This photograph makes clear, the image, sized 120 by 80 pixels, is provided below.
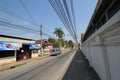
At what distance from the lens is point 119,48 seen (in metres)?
4.03

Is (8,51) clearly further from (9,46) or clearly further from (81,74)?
(81,74)

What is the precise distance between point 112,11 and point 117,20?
231 cm

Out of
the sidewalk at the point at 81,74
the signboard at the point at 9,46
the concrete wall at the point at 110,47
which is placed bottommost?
the sidewalk at the point at 81,74

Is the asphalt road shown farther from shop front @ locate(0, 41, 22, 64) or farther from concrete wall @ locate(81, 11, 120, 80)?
shop front @ locate(0, 41, 22, 64)

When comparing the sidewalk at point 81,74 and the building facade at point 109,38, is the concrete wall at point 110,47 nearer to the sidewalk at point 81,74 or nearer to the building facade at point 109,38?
the building facade at point 109,38

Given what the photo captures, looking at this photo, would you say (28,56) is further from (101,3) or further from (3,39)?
(101,3)

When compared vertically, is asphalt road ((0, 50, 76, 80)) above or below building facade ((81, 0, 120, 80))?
below

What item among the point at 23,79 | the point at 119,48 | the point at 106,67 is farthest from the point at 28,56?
the point at 119,48

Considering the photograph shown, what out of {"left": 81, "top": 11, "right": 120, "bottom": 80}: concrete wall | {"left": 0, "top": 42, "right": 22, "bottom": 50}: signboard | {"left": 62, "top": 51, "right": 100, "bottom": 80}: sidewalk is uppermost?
{"left": 0, "top": 42, "right": 22, "bottom": 50}: signboard

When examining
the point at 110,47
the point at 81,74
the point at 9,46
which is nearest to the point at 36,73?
the point at 81,74

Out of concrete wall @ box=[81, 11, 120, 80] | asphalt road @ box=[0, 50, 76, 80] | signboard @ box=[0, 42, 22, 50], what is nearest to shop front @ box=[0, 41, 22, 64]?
signboard @ box=[0, 42, 22, 50]

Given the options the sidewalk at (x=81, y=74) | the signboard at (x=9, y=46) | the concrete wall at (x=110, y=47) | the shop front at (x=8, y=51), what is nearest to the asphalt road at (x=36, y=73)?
the sidewalk at (x=81, y=74)

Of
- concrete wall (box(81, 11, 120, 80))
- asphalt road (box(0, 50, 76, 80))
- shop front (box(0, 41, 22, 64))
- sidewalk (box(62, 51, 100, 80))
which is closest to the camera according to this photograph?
concrete wall (box(81, 11, 120, 80))

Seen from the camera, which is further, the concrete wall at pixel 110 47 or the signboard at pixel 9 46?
the signboard at pixel 9 46
